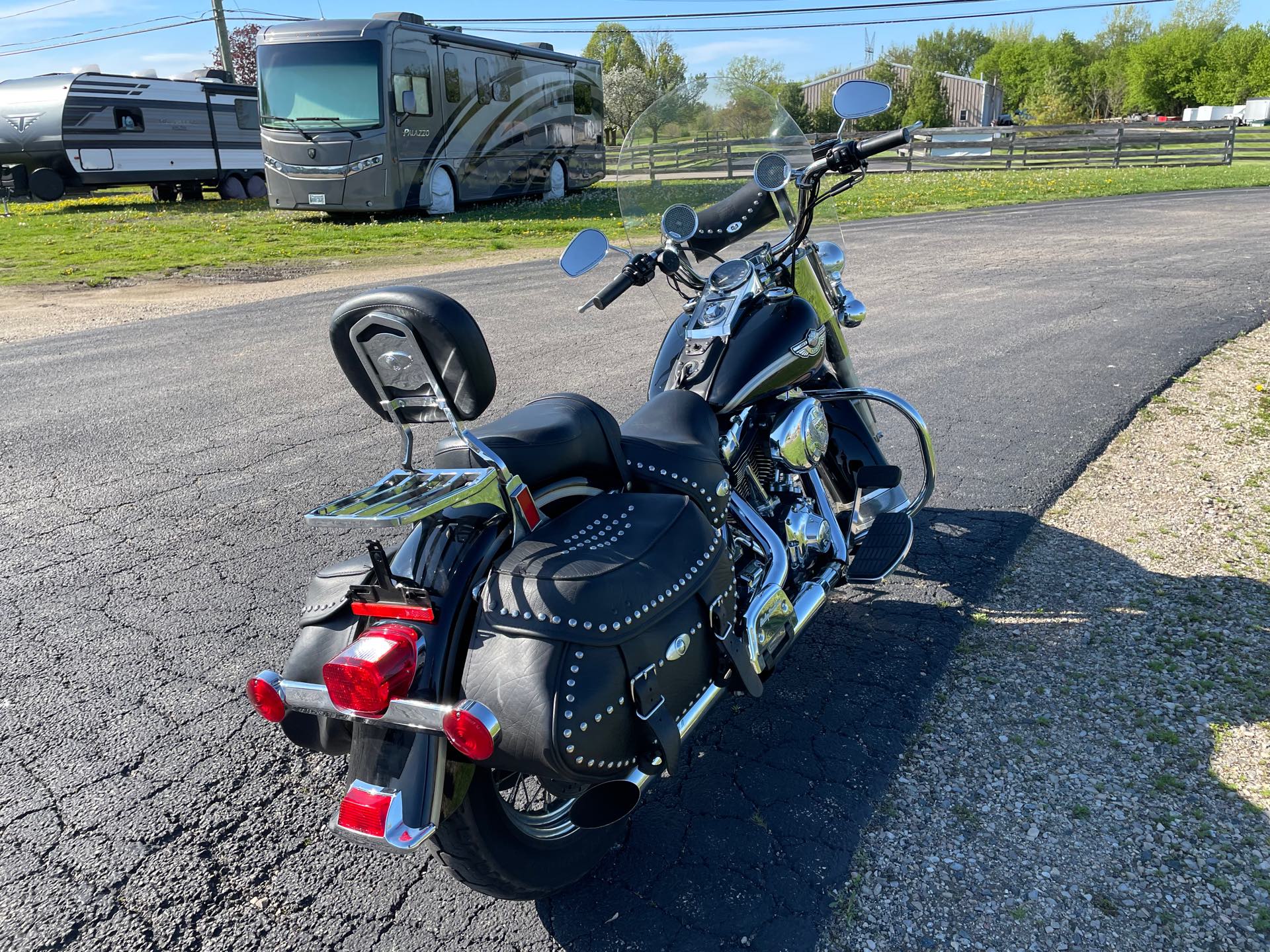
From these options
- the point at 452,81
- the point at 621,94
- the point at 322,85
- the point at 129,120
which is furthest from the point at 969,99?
the point at 322,85

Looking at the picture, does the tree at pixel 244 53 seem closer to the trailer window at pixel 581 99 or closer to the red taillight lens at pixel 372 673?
the trailer window at pixel 581 99

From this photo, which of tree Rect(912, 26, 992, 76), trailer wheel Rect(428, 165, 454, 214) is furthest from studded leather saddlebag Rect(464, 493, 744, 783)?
tree Rect(912, 26, 992, 76)

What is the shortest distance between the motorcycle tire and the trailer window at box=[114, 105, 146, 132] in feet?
81.5

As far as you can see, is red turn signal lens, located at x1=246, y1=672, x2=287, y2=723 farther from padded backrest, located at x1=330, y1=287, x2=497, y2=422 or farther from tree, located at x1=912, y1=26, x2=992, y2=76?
tree, located at x1=912, y1=26, x2=992, y2=76

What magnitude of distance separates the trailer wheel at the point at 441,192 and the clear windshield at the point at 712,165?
16.4 meters

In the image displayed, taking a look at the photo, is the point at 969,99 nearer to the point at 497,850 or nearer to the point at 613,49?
the point at 613,49

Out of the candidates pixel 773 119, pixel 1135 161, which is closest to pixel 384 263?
pixel 773 119

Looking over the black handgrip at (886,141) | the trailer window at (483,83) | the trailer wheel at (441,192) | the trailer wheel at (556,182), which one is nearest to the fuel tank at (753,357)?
the black handgrip at (886,141)

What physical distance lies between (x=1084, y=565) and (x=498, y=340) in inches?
222

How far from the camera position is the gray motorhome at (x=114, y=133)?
2138cm

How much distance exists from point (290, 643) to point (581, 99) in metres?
23.2

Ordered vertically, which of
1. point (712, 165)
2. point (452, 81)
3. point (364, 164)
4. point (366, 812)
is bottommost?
point (366, 812)

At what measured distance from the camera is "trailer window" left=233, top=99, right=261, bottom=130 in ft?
81.6

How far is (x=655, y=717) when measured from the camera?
2004mm
